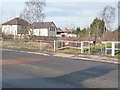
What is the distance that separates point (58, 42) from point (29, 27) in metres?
34.4

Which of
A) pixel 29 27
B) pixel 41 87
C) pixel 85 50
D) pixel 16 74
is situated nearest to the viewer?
pixel 41 87

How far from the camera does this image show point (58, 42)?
32.0 metres

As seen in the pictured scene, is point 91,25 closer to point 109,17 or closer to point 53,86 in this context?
point 109,17

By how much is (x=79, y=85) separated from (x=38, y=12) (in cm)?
5669

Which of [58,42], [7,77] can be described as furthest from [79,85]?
[58,42]

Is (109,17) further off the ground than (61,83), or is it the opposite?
(109,17)

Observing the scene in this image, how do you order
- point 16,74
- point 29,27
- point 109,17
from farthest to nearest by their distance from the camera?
1. point 109,17
2. point 29,27
3. point 16,74

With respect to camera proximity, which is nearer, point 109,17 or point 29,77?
point 29,77

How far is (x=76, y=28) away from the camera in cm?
11450

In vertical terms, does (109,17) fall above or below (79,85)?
above

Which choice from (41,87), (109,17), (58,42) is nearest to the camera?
(41,87)

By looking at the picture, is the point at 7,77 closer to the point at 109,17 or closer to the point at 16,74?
the point at 16,74

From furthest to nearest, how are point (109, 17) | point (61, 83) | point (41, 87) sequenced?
point (109, 17) < point (61, 83) < point (41, 87)

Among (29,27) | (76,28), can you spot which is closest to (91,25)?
(76,28)
